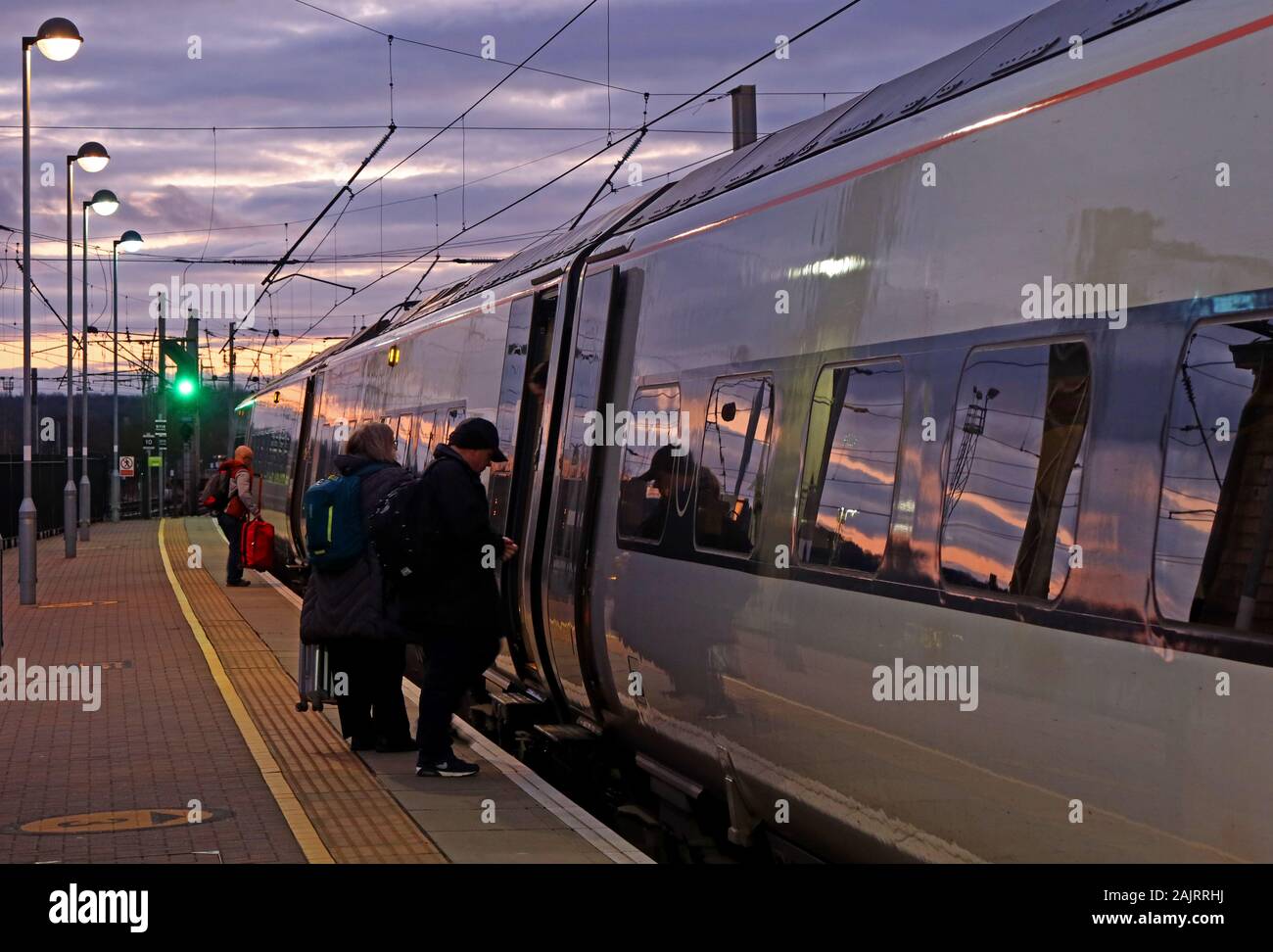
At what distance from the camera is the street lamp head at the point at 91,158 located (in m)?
26.9

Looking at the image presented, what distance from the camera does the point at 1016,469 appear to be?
17.2 ft

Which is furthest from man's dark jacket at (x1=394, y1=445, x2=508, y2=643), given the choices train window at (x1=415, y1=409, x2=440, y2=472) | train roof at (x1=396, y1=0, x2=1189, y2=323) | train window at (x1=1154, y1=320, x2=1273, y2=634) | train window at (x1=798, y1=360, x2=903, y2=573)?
train window at (x1=415, y1=409, x2=440, y2=472)

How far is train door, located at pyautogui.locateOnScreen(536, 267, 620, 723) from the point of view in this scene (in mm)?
9797

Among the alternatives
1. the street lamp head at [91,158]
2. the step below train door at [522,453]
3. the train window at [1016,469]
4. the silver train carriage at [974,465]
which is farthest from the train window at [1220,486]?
the street lamp head at [91,158]

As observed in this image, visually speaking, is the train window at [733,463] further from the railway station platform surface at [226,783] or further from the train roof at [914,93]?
the railway station platform surface at [226,783]

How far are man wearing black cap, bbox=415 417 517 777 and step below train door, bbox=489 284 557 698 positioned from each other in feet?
6.01

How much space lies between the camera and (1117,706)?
14.9ft

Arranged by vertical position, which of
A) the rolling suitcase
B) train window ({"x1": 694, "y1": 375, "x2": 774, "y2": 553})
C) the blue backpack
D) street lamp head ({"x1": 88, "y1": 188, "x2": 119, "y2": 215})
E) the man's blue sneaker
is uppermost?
street lamp head ({"x1": 88, "y1": 188, "x2": 119, "y2": 215})

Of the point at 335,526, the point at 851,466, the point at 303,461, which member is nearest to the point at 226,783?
the point at 335,526

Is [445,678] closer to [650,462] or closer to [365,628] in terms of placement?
[365,628]

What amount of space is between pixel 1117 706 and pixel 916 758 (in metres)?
1.23

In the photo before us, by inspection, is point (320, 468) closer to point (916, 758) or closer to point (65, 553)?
point (65, 553)

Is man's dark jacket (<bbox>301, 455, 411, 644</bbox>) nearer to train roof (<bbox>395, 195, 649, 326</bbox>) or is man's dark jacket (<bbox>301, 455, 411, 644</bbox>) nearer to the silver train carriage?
the silver train carriage

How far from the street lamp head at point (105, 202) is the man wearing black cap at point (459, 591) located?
25.0 m
